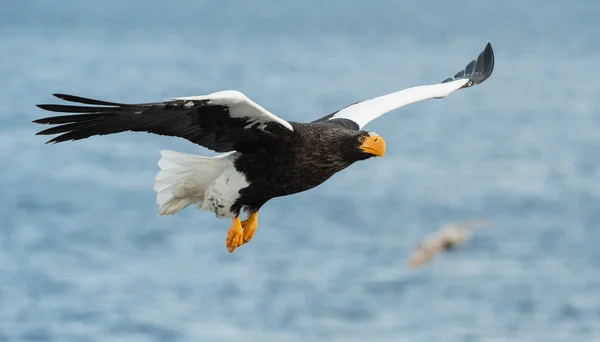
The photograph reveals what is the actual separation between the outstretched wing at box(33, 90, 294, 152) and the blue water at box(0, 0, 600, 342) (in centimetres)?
2235

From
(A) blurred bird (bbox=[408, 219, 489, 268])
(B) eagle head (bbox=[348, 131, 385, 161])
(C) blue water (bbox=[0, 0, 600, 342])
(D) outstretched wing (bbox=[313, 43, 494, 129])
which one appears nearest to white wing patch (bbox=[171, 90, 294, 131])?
(B) eagle head (bbox=[348, 131, 385, 161])

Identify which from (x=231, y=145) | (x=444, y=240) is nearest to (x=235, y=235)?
(x=231, y=145)

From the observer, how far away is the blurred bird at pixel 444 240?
31531 mm

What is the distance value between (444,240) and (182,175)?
21724 millimetres

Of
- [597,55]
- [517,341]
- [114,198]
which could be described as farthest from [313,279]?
[597,55]

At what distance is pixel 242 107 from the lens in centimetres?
976

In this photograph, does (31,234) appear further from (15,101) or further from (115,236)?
(15,101)

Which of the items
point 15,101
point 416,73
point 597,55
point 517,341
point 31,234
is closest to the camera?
point 517,341

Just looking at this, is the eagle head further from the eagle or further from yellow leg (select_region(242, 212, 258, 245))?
yellow leg (select_region(242, 212, 258, 245))

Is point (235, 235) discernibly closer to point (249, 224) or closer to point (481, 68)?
point (249, 224)

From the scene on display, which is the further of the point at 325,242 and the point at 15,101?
the point at 15,101

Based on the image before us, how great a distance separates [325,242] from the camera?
38656mm

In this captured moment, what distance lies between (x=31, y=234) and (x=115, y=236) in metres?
2.58

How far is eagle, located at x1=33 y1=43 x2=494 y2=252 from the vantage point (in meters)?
9.60
